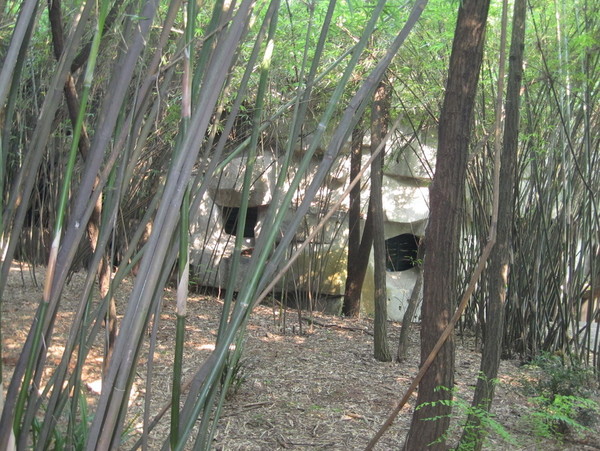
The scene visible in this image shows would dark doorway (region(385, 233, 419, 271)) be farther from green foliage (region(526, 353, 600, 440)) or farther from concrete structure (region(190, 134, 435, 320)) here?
green foliage (region(526, 353, 600, 440))

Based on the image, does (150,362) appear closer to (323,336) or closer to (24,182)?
(24,182)

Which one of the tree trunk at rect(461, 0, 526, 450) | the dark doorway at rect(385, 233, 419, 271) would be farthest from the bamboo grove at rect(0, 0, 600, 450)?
the dark doorway at rect(385, 233, 419, 271)

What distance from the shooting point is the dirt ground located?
10.7 ft

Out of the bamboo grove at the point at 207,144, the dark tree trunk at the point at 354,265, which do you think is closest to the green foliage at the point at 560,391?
the bamboo grove at the point at 207,144

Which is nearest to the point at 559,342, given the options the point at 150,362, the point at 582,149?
the point at 582,149

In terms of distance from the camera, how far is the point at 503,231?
8.93 feet

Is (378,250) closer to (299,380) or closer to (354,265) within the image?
(299,380)

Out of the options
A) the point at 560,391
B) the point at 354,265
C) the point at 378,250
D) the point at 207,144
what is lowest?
the point at 560,391

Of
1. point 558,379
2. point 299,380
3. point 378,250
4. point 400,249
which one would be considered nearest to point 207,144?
point 299,380

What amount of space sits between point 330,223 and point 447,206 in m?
4.89

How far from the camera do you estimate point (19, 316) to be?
4.23 metres

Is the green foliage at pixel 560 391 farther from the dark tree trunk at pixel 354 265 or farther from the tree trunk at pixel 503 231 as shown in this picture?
the dark tree trunk at pixel 354 265

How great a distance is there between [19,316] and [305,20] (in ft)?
8.65

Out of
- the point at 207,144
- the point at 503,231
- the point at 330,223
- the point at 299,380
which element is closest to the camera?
the point at 207,144
